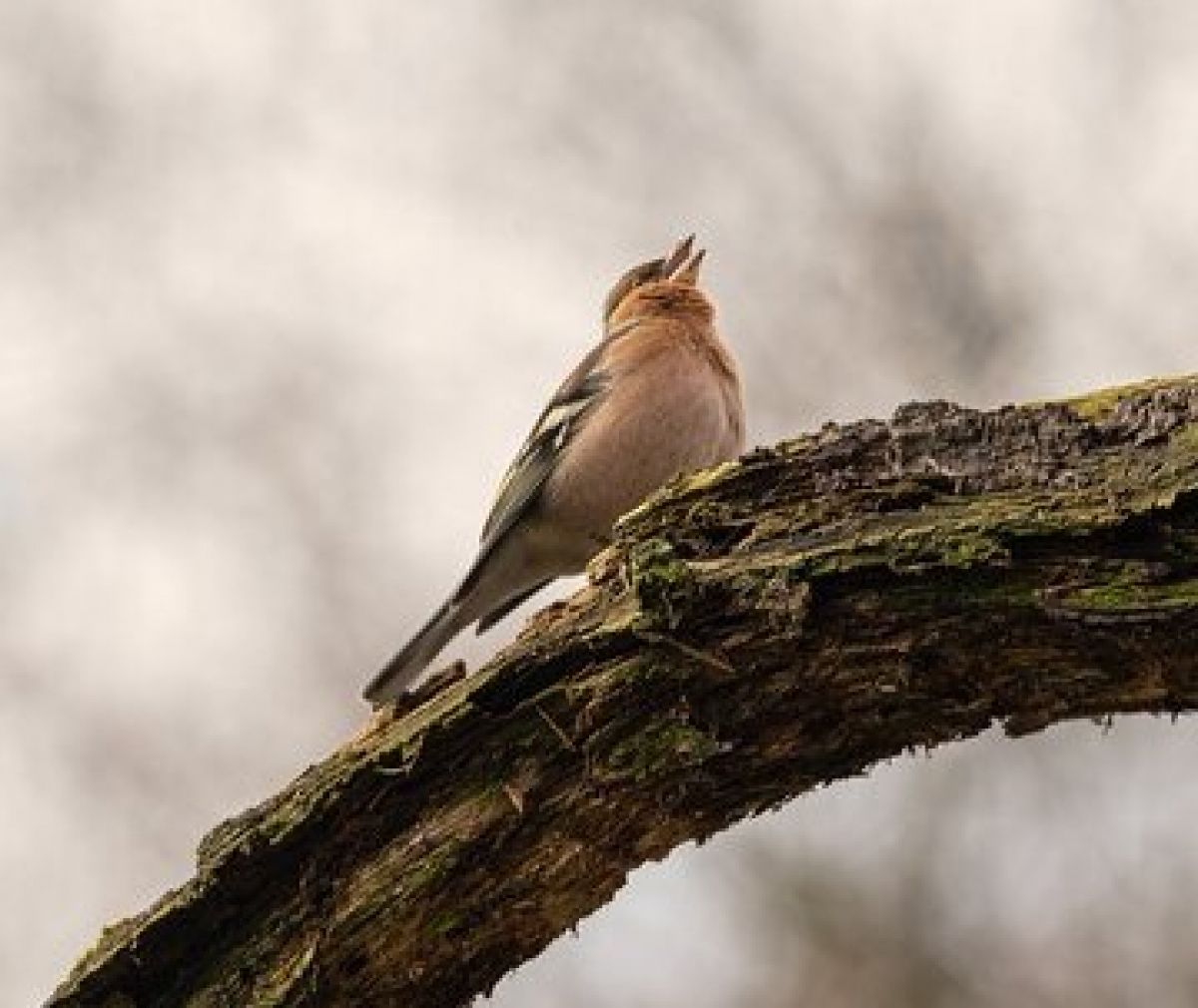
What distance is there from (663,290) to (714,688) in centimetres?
466

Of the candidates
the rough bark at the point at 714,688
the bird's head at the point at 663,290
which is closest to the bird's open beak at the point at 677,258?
the bird's head at the point at 663,290

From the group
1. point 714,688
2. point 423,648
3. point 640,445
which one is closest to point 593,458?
point 640,445

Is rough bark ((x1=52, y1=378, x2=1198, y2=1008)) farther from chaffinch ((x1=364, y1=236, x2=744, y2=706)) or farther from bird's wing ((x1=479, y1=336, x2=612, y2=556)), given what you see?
bird's wing ((x1=479, y1=336, x2=612, y2=556))

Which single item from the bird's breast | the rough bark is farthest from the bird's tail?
the rough bark

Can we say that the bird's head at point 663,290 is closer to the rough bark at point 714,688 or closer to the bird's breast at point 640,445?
the bird's breast at point 640,445

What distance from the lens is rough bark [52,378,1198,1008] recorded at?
119 inches

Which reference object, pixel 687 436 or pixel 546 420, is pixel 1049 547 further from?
pixel 546 420

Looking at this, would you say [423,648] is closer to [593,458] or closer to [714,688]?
[593,458]

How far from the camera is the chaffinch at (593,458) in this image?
6781 mm

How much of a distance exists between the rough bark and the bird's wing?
352 cm

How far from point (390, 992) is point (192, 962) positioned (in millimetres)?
333

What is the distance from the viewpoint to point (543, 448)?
7.22 metres

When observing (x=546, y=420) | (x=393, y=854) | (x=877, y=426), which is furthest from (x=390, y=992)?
(x=546, y=420)

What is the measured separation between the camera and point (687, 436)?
22.2 feet
